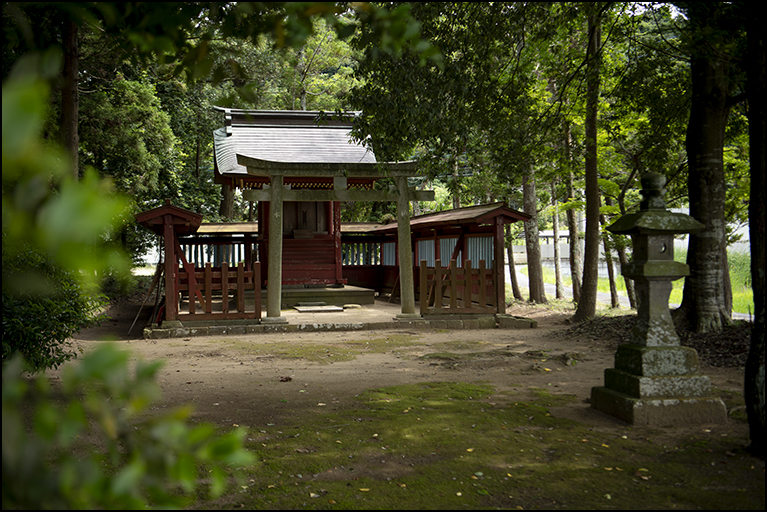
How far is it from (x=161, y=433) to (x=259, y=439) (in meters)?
3.61

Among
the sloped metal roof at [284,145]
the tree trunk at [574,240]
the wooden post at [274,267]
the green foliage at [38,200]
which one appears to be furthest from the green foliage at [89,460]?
the tree trunk at [574,240]

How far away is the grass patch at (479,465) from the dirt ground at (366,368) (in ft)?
1.42

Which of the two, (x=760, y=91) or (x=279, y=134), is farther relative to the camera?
(x=279, y=134)

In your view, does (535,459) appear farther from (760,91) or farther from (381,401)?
(760,91)

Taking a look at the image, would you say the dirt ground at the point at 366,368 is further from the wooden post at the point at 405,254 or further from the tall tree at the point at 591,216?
the tall tree at the point at 591,216

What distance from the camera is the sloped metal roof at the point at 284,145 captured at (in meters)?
13.1

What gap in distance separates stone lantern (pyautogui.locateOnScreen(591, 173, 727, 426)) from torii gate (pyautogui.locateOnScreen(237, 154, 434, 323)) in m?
6.51

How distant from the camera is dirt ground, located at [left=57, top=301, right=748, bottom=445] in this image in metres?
5.33

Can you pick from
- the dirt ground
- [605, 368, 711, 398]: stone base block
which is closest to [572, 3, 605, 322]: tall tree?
the dirt ground

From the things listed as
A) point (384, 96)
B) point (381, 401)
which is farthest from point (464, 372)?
point (384, 96)

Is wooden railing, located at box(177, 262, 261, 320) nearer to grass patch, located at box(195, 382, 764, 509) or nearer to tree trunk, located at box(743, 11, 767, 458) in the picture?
grass patch, located at box(195, 382, 764, 509)

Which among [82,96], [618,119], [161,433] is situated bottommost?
[161,433]

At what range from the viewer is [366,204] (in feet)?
80.6

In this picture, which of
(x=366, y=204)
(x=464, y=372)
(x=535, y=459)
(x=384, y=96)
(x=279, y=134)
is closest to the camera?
(x=535, y=459)
